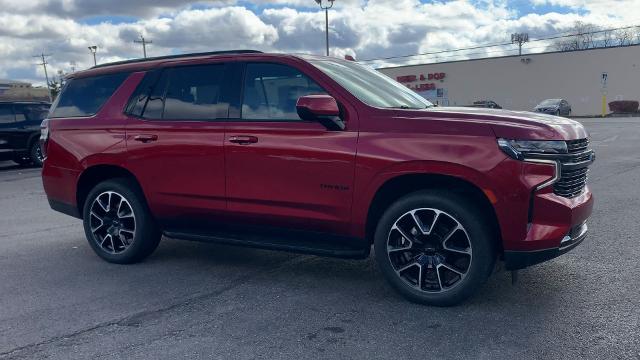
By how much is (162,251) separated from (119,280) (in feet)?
3.40

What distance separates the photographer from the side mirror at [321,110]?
4305mm

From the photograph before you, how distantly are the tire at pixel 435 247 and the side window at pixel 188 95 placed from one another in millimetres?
1772

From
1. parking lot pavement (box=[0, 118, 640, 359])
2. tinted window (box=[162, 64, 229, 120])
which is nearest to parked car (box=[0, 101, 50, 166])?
parking lot pavement (box=[0, 118, 640, 359])

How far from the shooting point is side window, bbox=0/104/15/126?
49.4 feet

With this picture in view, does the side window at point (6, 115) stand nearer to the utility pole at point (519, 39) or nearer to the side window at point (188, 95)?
the side window at point (188, 95)

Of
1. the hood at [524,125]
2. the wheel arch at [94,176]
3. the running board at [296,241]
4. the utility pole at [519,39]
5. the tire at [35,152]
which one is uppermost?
the utility pole at [519,39]

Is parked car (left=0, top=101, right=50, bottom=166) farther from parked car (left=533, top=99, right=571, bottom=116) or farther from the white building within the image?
the white building

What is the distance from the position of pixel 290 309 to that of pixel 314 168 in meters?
1.06

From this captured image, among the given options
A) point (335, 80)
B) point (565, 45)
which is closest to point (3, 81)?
point (335, 80)

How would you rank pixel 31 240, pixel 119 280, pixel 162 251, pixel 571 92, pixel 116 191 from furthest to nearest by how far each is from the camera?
pixel 571 92 → pixel 31 240 → pixel 162 251 → pixel 116 191 → pixel 119 280


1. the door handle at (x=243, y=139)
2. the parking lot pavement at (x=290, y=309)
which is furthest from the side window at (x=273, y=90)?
the parking lot pavement at (x=290, y=309)

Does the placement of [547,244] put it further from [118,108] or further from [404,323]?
[118,108]

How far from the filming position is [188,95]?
17.5ft

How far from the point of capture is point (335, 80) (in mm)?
4711
